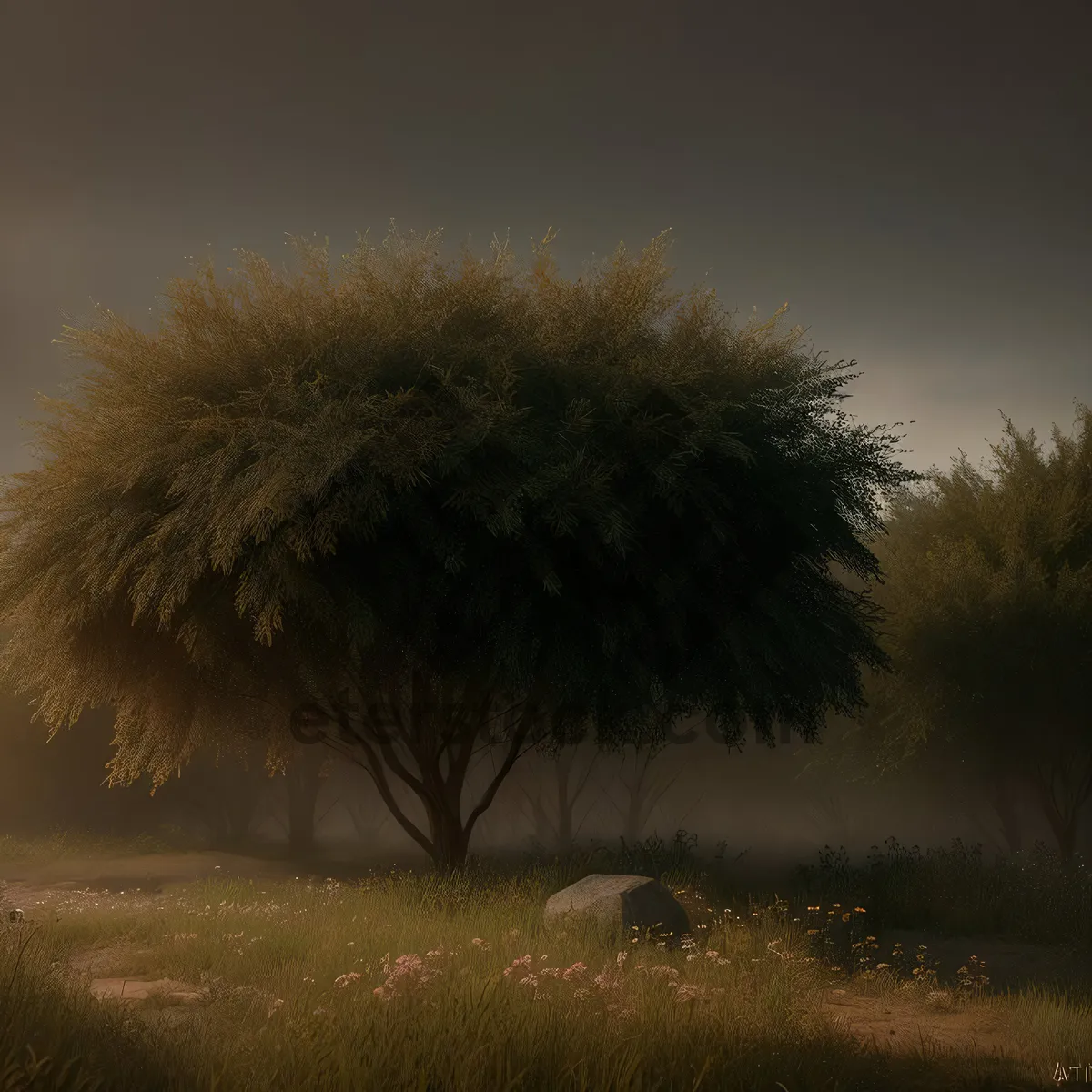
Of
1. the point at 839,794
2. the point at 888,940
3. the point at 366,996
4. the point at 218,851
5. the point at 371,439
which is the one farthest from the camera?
the point at 839,794

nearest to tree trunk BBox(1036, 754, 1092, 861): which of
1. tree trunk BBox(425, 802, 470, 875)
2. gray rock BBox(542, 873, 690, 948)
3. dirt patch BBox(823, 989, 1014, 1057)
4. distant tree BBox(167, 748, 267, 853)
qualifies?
tree trunk BBox(425, 802, 470, 875)

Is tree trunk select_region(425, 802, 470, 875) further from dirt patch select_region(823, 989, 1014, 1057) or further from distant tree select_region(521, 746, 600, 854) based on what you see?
distant tree select_region(521, 746, 600, 854)

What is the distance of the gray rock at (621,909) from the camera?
452 inches

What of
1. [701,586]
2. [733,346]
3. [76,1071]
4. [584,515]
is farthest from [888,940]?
[76,1071]

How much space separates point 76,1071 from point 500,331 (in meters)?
11.0

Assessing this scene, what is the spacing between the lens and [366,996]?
23.9 ft

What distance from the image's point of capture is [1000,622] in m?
22.9

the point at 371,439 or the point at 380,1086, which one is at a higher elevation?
the point at 371,439

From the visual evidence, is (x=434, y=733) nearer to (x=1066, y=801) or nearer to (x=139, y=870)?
(x=139, y=870)

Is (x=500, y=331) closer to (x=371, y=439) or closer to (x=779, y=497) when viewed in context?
(x=371, y=439)

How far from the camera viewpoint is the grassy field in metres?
6.02

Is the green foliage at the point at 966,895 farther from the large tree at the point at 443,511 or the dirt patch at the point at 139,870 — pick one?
the dirt patch at the point at 139,870

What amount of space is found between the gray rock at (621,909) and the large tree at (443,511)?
2902 mm

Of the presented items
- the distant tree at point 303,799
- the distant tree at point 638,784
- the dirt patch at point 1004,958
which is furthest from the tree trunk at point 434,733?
the distant tree at point 638,784
